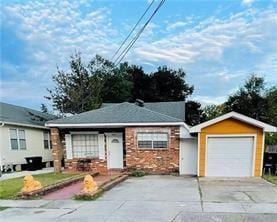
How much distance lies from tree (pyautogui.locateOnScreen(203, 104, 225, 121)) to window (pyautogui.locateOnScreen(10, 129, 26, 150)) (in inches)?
938

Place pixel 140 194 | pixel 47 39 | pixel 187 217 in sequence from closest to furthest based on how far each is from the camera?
1. pixel 187 217
2. pixel 140 194
3. pixel 47 39

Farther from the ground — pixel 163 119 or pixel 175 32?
pixel 175 32

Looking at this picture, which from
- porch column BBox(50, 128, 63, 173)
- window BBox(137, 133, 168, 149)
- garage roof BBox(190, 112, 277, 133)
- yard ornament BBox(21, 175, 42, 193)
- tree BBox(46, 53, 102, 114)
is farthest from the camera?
tree BBox(46, 53, 102, 114)

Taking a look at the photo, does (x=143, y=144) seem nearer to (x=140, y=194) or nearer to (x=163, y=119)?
(x=163, y=119)

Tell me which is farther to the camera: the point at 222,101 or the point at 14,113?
the point at 222,101

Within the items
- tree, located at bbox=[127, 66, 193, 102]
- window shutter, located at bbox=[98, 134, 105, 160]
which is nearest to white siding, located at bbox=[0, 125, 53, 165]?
window shutter, located at bbox=[98, 134, 105, 160]

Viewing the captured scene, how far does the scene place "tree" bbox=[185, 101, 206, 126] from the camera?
32.2 m

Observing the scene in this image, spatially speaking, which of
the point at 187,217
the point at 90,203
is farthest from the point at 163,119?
the point at 187,217

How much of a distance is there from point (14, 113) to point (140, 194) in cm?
1357

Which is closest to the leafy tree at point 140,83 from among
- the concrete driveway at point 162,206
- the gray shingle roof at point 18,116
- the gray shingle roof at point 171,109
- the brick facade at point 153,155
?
the gray shingle roof at point 171,109

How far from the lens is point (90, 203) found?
7754mm

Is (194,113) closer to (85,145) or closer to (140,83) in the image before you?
(140,83)

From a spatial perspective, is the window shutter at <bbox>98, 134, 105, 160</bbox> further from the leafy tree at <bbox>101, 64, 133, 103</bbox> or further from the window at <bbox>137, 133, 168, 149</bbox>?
the leafy tree at <bbox>101, 64, 133, 103</bbox>

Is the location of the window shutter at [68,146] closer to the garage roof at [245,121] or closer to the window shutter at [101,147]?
the window shutter at [101,147]
